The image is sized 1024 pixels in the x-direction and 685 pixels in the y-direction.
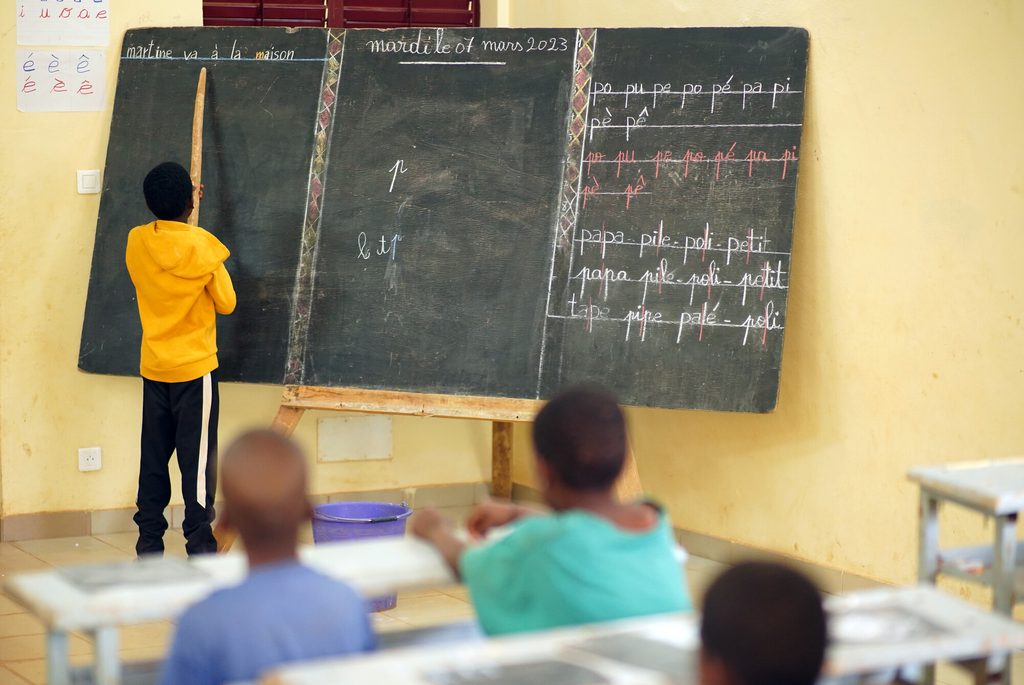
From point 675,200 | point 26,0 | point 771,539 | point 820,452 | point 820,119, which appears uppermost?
point 26,0

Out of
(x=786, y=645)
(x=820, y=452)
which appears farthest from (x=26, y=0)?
(x=786, y=645)

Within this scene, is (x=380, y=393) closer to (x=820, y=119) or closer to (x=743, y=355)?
(x=743, y=355)

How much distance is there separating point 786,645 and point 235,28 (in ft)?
13.1

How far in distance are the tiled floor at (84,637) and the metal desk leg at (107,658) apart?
1.10m

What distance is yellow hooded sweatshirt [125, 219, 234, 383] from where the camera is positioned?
4230 millimetres

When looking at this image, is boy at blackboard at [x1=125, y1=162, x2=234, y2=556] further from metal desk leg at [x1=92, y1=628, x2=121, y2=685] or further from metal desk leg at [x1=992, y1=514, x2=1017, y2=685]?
metal desk leg at [x1=992, y1=514, x2=1017, y2=685]

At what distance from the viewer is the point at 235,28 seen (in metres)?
4.82

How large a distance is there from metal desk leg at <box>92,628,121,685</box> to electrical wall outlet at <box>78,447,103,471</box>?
336 cm

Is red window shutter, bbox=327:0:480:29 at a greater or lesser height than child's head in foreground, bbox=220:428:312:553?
greater

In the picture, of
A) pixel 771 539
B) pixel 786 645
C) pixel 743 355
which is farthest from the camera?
pixel 771 539

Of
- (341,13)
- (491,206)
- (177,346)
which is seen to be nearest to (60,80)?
(341,13)

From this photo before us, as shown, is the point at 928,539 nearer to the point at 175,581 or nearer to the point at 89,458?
the point at 175,581

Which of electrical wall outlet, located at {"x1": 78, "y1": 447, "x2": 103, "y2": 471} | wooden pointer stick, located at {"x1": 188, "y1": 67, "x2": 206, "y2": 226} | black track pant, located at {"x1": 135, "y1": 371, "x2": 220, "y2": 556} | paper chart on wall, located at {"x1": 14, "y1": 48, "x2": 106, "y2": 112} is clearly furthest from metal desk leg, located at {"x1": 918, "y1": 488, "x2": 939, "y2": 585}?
paper chart on wall, located at {"x1": 14, "y1": 48, "x2": 106, "y2": 112}

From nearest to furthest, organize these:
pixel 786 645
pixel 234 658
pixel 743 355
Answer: pixel 786 645 < pixel 234 658 < pixel 743 355
